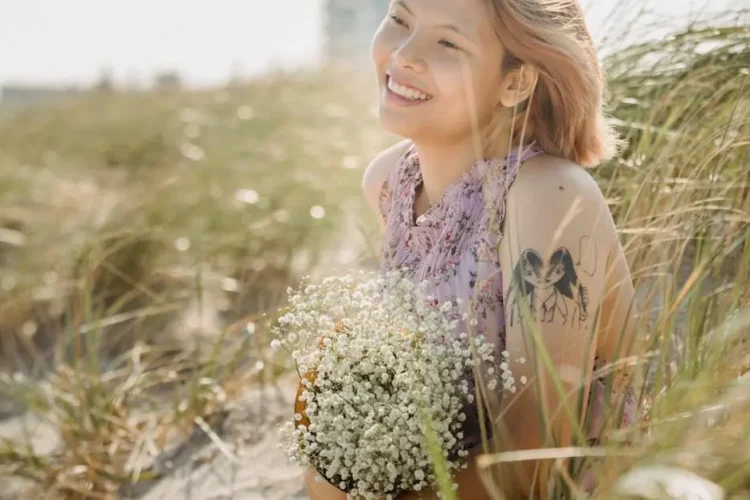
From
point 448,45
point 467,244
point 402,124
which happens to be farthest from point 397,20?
point 467,244

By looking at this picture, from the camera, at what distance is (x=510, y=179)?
2420mm

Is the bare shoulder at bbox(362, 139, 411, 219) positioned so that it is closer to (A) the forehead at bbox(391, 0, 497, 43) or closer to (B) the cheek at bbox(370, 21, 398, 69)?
(B) the cheek at bbox(370, 21, 398, 69)

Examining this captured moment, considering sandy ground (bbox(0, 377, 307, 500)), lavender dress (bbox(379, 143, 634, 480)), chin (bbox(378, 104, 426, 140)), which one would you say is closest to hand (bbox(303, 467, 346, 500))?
lavender dress (bbox(379, 143, 634, 480))

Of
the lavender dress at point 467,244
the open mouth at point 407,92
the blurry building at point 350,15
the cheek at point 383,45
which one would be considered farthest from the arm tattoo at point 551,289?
the blurry building at point 350,15

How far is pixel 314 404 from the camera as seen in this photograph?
2203 mm

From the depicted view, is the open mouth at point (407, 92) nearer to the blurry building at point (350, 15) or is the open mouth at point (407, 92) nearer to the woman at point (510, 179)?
the woman at point (510, 179)

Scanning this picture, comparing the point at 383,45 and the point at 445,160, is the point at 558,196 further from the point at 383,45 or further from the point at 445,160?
the point at 383,45

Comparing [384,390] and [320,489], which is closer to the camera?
[384,390]

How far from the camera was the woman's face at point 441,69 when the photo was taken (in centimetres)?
247

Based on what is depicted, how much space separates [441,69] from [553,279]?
2.07 feet

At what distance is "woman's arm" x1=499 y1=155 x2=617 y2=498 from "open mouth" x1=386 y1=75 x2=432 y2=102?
0.40m

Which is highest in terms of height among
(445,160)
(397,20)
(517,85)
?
(397,20)

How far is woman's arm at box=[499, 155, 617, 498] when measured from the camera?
7.20 feet

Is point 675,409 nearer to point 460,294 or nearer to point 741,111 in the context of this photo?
point 460,294
